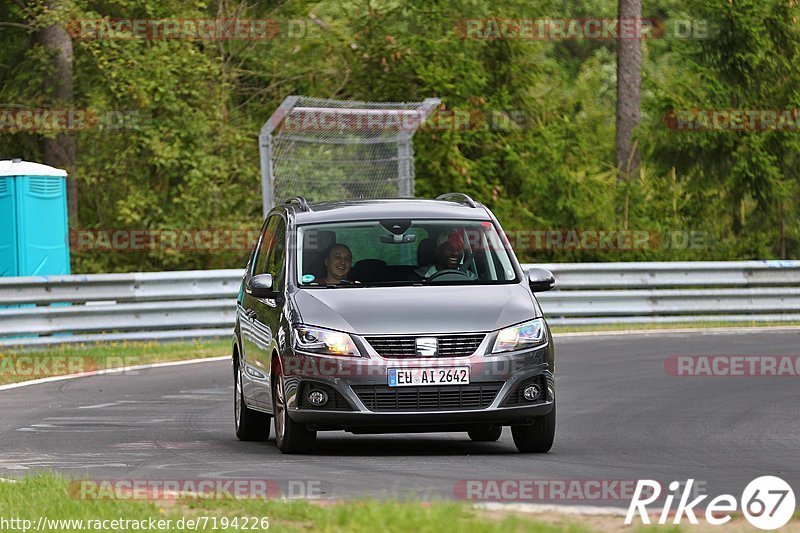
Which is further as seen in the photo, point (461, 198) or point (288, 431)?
point (461, 198)

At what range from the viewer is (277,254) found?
12.5 m

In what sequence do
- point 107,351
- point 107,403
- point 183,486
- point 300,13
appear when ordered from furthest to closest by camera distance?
1. point 300,13
2. point 107,351
3. point 107,403
4. point 183,486

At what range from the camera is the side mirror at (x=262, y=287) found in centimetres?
1163

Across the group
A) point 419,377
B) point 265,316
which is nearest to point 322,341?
point 419,377

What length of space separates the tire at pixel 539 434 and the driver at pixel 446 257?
122 cm

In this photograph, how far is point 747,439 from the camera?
39.4ft

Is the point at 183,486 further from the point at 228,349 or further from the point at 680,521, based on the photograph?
the point at 228,349

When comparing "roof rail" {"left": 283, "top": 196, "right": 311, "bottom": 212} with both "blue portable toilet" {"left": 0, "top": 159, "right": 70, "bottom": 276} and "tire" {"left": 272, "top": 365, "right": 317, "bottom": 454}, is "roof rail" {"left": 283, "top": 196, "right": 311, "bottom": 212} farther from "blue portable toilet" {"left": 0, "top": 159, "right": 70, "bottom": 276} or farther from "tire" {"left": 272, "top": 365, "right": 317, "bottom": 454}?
"blue portable toilet" {"left": 0, "top": 159, "right": 70, "bottom": 276}

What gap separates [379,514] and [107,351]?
47.1 ft

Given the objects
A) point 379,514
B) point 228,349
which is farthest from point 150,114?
point 379,514

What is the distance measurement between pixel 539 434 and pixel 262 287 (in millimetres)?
2162

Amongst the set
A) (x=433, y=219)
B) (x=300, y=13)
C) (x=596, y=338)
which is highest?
(x=300, y=13)

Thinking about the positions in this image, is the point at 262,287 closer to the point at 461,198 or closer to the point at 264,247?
the point at 264,247
